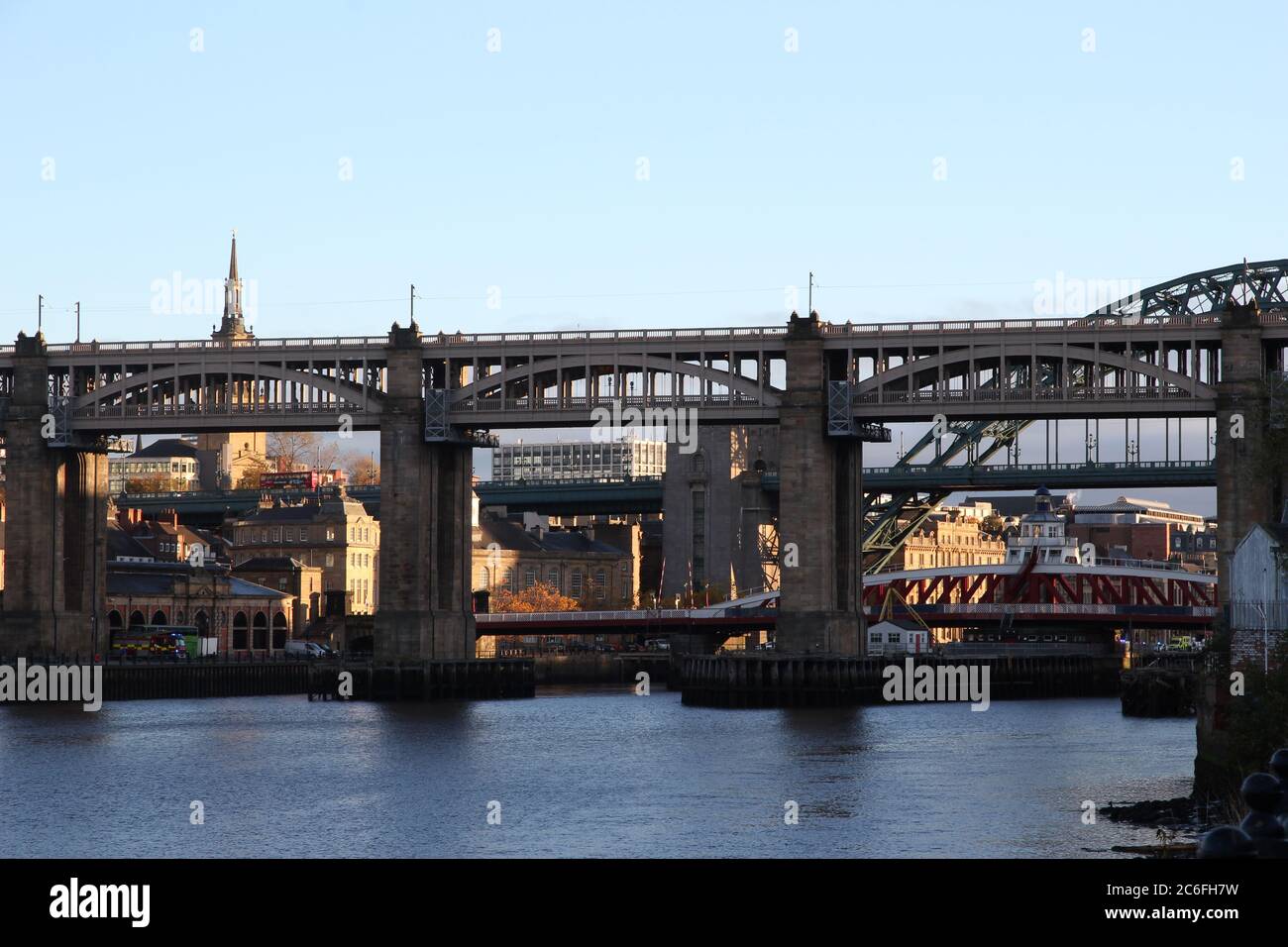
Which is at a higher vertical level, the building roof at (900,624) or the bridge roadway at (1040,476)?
the bridge roadway at (1040,476)

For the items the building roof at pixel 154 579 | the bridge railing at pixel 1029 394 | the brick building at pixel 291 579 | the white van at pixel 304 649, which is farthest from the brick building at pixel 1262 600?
the brick building at pixel 291 579

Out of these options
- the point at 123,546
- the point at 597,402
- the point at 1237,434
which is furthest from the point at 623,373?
the point at 123,546

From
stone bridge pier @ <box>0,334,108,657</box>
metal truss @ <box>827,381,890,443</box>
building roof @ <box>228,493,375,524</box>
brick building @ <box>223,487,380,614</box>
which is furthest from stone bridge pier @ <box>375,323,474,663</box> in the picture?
building roof @ <box>228,493,375,524</box>

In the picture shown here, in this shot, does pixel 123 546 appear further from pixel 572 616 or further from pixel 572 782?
pixel 572 782

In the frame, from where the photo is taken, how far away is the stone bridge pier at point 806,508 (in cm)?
10700

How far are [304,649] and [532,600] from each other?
4307 centimetres

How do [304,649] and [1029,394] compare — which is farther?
[304,649]

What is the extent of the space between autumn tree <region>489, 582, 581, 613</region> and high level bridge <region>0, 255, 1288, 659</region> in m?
64.2

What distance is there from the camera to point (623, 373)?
370ft

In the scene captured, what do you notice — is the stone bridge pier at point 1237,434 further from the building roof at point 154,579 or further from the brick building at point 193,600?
the building roof at point 154,579

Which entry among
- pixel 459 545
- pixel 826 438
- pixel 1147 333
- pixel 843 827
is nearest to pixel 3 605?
pixel 459 545

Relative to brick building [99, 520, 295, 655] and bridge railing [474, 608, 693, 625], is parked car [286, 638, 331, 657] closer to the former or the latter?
brick building [99, 520, 295, 655]

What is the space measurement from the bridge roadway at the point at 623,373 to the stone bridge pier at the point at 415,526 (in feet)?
2.27

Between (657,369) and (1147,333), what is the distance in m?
25.1
